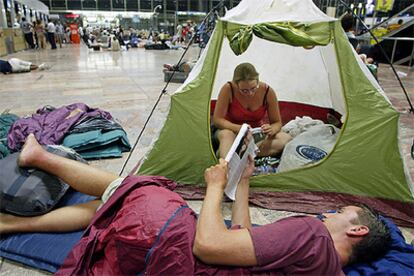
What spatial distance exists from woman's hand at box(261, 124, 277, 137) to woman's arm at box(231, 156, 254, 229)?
0.94m

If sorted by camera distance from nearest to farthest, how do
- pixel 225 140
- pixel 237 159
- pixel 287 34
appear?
pixel 237 159
pixel 287 34
pixel 225 140

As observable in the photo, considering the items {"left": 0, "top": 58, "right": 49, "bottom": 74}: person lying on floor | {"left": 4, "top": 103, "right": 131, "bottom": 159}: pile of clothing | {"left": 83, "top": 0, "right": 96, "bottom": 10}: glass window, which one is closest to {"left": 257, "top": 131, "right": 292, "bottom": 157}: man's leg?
{"left": 4, "top": 103, "right": 131, "bottom": 159}: pile of clothing

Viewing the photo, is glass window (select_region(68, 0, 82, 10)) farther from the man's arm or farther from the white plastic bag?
the man's arm

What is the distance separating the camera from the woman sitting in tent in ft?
8.45

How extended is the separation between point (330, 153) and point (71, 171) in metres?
1.68

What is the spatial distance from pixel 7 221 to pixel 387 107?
2.38m

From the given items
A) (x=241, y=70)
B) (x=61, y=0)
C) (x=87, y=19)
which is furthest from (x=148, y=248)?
(x=61, y=0)

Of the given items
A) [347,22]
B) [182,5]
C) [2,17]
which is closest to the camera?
[347,22]

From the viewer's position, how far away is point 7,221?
169 centimetres

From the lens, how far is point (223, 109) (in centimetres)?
265

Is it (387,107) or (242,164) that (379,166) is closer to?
→ (387,107)

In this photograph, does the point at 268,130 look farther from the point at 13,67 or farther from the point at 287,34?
the point at 13,67

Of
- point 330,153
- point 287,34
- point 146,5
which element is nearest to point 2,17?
point 287,34

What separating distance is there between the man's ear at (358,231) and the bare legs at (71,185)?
118 cm
